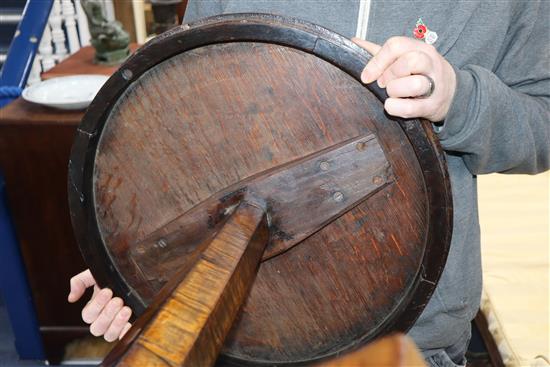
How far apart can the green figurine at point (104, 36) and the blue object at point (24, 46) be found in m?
0.23

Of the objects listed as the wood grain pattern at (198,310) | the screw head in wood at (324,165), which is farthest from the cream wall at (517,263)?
the wood grain pattern at (198,310)

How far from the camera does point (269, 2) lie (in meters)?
0.81

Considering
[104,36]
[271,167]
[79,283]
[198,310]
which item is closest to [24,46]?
[104,36]

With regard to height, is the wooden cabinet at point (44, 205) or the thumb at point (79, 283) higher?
the thumb at point (79, 283)

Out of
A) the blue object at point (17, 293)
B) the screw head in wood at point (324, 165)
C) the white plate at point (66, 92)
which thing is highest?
the screw head in wood at point (324, 165)

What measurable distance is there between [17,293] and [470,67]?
2.00 meters

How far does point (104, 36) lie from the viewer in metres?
2.37

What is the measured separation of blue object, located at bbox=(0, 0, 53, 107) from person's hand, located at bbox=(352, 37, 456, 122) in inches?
77.7

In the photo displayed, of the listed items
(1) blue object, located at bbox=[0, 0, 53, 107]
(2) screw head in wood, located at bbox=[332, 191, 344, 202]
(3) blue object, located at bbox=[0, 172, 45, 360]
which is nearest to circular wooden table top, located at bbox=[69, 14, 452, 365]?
(2) screw head in wood, located at bbox=[332, 191, 344, 202]

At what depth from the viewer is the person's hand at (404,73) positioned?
1.85 ft

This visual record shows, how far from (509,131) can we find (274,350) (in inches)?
16.6

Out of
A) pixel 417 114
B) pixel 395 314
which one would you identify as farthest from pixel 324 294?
pixel 417 114

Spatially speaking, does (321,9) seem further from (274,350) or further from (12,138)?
(12,138)

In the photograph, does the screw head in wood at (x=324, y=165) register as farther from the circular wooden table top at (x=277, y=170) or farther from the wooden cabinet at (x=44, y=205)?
the wooden cabinet at (x=44, y=205)
